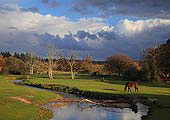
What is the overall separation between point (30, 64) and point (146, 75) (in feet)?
318

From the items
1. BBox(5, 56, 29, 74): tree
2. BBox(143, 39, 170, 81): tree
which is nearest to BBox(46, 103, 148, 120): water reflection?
BBox(143, 39, 170, 81): tree

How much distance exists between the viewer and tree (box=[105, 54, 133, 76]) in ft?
478

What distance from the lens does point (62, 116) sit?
39.3m

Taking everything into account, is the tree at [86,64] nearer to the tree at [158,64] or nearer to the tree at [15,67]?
the tree at [15,67]

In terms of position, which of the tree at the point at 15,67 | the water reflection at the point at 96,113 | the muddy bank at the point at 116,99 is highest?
the tree at the point at 15,67

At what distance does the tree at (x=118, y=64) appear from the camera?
14575cm

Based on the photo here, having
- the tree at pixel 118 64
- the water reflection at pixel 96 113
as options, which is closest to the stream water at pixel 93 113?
the water reflection at pixel 96 113

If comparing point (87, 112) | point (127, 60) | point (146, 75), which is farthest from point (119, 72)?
point (87, 112)

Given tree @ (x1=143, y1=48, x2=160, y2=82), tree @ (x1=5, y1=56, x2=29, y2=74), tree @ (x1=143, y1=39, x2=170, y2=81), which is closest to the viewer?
tree @ (x1=143, y1=39, x2=170, y2=81)

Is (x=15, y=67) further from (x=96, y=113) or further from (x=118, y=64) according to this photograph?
(x=96, y=113)

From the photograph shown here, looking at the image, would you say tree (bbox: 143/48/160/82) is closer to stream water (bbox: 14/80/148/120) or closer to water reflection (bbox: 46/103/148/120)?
stream water (bbox: 14/80/148/120)

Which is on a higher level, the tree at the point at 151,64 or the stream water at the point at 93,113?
the tree at the point at 151,64

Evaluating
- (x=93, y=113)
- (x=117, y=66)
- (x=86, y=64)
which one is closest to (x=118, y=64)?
(x=117, y=66)

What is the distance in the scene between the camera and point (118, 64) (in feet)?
479
